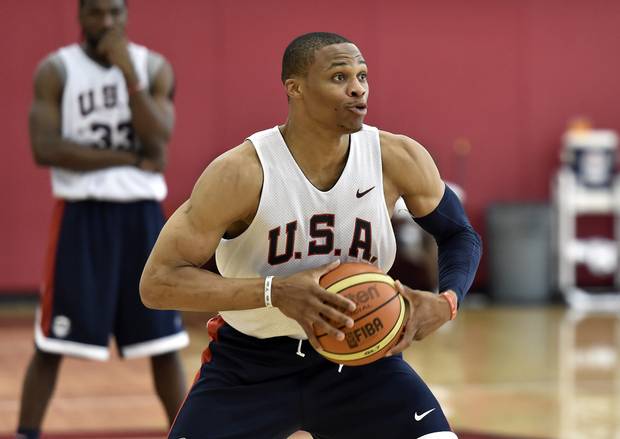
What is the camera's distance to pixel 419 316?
3145 millimetres

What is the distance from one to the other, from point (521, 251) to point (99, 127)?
20.7ft

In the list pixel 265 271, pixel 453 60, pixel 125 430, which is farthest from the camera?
pixel 453 60

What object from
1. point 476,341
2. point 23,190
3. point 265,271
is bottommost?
point 476,341

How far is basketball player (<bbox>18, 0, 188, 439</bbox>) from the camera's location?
4.84m

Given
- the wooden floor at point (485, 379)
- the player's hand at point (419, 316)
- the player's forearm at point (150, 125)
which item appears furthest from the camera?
the wooden floor at point (485, 379)

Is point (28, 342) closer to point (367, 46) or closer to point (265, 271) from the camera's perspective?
point (367, 46)

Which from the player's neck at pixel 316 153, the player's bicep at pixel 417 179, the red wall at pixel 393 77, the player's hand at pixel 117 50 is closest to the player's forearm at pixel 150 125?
the player's hand at pixel 117 50

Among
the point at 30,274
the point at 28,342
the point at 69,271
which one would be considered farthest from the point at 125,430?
the point at 30,274

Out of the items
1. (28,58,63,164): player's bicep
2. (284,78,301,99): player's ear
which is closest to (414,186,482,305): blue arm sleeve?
(284,78,301,99): player's ear

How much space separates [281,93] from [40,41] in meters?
2.11

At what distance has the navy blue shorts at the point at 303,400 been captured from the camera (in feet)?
10.9

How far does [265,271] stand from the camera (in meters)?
3.39

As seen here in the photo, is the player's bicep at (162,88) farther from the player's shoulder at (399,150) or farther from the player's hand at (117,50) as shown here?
the player's shoulder at (399,150)

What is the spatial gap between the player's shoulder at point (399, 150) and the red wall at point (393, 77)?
7160mm
